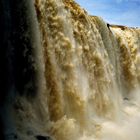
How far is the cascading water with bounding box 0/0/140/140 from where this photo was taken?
870 cm

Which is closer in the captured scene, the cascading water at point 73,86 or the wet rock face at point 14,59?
the wet rock face at point 14,59

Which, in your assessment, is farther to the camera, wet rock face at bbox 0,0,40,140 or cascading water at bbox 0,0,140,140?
cascading water at bbox 0,0,140,140

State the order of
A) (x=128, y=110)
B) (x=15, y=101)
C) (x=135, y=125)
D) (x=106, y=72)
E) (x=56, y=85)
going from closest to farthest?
(x=15, y=101), (x=56, y=85), (x=135, y=125), (x=106, y=72), (x=128, y=110)

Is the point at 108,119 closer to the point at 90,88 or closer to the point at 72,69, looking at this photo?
the point at 90,88

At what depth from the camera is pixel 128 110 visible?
1415 cm

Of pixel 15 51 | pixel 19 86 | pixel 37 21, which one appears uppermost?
pixel 37 21

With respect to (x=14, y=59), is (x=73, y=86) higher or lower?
lower

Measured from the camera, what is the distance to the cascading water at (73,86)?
28.5ft

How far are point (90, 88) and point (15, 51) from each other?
346 centimetres

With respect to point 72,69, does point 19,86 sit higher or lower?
lower

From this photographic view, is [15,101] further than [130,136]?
No

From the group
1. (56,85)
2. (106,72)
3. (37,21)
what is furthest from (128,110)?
(37,21)

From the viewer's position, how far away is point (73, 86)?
10.1m

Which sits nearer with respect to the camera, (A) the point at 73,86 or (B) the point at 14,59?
(B) the point at 14,59
